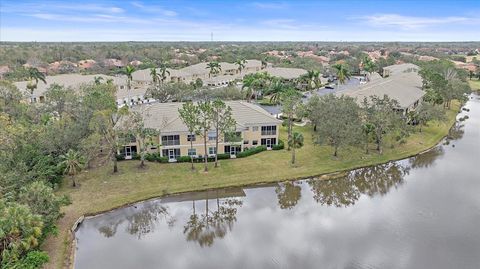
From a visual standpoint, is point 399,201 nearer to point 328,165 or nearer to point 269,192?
point 328,165

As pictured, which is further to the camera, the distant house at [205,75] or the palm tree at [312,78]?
the distant house at [205,75]

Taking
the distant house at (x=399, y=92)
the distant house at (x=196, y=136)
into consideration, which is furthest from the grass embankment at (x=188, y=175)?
the distant house at (x=399, y=92)

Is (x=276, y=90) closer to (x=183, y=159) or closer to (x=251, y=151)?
(x=251, y=151)

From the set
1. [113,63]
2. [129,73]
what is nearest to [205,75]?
[129,73]

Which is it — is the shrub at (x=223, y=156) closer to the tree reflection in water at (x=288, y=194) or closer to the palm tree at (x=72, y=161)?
the tree reflection in water at (x=288, y=194)

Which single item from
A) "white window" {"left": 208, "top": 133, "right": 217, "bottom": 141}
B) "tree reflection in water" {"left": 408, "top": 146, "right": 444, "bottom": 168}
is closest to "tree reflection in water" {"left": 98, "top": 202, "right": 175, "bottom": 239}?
"white window" {"left": 208, "top": 133, "right": 217, "bottom": 141}
